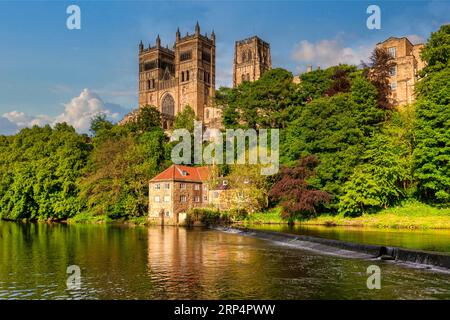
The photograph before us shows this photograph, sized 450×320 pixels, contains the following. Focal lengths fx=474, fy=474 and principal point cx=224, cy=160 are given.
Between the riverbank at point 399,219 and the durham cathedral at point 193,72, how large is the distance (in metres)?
90.2

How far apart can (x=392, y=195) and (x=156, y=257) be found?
112 ft

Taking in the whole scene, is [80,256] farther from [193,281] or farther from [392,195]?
[392,195]

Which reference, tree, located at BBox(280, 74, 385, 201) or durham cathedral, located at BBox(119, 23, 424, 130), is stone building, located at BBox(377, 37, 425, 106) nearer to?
tree, located at BBox(280, 74, 385, 201)

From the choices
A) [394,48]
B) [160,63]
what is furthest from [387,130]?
Result: [160,63]

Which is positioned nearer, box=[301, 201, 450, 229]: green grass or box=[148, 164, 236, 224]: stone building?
box=[301, 201, 450, 229]: green grass

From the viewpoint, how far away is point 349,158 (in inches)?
2110

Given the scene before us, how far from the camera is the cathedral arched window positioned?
500 feet

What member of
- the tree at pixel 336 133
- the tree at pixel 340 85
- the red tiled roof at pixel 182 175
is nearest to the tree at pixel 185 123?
the red tiled roof at pixel 182 175

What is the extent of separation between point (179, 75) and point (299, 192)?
4215 inches

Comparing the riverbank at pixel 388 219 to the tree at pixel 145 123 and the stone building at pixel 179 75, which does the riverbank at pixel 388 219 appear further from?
the stone building at pixel 179 75

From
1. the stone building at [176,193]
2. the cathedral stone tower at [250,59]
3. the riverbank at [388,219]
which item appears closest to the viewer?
the riverbank at [388,219]

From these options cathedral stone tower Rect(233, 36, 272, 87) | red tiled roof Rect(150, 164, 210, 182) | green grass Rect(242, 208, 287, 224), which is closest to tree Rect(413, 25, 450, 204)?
green grass Rect(242, 208, 287, 224)

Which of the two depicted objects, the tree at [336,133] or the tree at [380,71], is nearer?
the tree at [336,133]

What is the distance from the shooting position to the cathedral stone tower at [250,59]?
5743 inches
